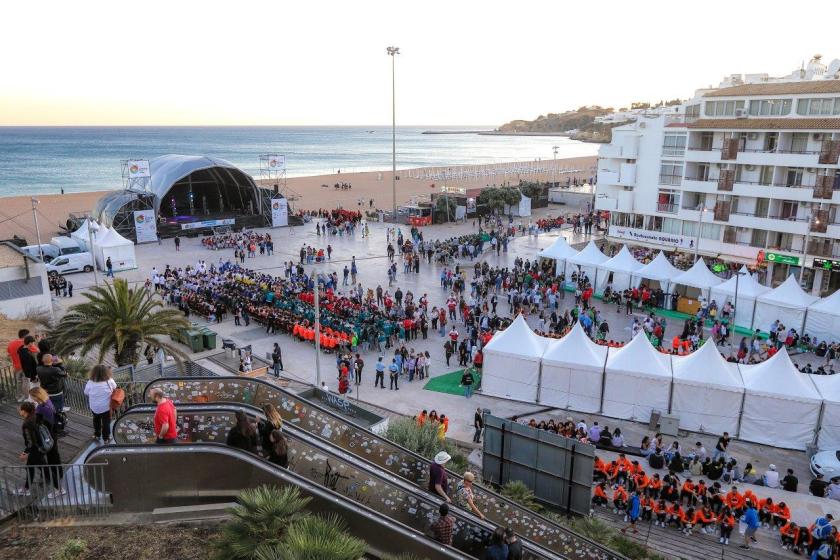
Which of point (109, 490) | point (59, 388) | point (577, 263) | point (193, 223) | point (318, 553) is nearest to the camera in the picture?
point (318, 553)

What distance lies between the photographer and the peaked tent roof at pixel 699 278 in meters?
27.6

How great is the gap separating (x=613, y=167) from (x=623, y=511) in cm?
3422

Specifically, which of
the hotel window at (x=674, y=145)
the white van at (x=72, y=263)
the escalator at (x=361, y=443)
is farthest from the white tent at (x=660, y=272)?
the white van at (x=72, y=263)

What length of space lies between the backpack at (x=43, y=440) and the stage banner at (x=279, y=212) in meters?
43.9

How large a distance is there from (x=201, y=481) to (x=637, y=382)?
47.7ft

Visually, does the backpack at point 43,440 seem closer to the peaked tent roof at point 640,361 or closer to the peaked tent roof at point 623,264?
the peaked tent roof at point 640,361

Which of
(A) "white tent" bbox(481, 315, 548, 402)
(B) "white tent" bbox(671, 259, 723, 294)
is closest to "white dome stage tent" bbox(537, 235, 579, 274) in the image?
(B) "white tent" bbox(671, 259, 723, 294)

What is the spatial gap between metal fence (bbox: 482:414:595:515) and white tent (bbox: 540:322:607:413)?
20.4 feet

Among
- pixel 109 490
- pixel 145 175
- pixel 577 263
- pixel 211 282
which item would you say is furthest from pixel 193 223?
pixel 109 490

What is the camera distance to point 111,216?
4319 cm

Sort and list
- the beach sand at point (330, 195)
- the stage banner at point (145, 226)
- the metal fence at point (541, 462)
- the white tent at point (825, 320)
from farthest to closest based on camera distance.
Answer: the beach sand at point (330, 195), the stage banner at point (145, 226), the white tent at point (825, 320), the metal fence at point (541, 462)

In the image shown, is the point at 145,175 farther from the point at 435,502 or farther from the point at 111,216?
the point at 435,502

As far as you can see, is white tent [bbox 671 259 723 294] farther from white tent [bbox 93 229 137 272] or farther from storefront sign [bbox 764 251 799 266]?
white tent [bbox 93 229 137 272]

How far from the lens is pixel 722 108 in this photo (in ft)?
123
